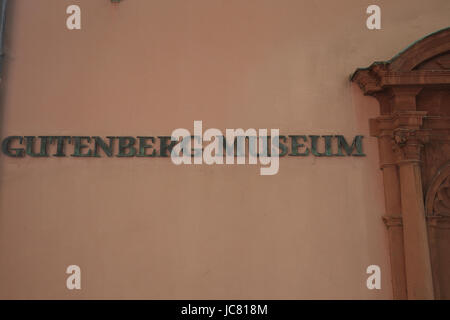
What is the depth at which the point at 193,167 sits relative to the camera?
16.0 feet

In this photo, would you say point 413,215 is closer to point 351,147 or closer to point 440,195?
point 440,195

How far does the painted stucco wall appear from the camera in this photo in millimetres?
4707

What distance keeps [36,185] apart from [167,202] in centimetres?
169

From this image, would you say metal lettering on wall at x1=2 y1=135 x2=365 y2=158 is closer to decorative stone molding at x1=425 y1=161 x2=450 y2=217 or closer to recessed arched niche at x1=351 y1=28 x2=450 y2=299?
recessed arched niche at x1=351 y1=28 x2=450 y2=299

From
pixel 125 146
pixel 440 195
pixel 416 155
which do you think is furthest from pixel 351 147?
pixel 125 146

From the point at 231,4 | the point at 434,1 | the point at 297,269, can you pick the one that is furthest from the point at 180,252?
the point at 434,1

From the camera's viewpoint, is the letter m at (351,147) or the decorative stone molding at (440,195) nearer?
the decorative stone molding at (440,195)

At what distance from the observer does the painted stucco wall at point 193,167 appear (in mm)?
4707

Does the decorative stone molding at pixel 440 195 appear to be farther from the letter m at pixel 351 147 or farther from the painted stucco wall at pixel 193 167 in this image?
the letter m at pixel 351 147

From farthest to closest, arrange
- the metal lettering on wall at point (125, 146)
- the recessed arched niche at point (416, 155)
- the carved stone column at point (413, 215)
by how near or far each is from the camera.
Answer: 1. the metal lettering on wall at point (125, 146)
2. the recessed arched niche at point (416, 155)
3. the carved stone column at point (413, 215)

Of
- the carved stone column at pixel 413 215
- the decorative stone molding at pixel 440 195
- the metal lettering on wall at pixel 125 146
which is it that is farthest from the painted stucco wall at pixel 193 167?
the decorative stone molding at pixel 440 195

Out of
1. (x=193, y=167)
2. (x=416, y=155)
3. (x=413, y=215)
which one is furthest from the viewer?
(x=193, y=167)

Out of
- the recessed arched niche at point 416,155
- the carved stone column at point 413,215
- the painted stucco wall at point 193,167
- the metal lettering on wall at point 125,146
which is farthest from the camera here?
the metal lettering on wall at point 125,146

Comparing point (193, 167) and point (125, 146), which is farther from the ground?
point (125, 146)
